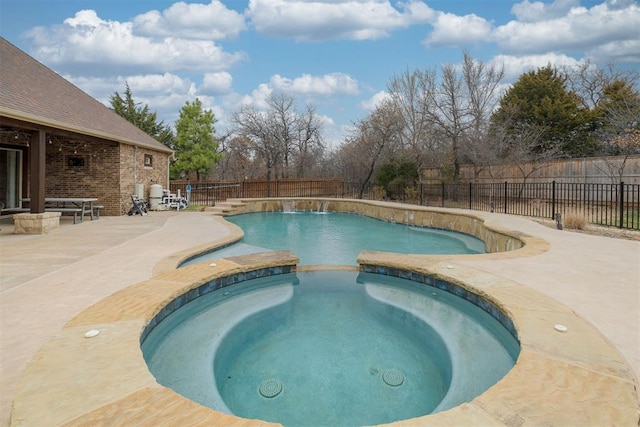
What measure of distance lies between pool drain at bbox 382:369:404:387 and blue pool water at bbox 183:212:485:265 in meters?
3.59

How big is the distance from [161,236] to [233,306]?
13.4ft

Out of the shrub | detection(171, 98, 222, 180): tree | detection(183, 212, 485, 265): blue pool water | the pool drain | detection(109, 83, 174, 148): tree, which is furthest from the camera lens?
detection(109, 83, 174, 148): tree

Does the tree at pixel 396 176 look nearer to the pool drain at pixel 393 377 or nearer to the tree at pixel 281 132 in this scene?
the tree at pixel 281 132

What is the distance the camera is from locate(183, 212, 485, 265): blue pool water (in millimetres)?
7324

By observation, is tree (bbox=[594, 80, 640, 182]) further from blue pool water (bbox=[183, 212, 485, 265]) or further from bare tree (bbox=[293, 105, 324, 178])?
bare tree (bbox=[293, 105, 324, 178])

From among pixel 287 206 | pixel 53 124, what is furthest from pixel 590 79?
pixel 53 124

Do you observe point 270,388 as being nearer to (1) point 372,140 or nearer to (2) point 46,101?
(2) point 46,101

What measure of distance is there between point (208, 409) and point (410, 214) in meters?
11.2

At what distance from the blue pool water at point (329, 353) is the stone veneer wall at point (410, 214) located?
12.2 ft

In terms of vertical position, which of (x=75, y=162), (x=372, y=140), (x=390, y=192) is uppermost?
(x=372, y=140)

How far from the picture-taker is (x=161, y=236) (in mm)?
7734

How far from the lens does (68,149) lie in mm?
11812

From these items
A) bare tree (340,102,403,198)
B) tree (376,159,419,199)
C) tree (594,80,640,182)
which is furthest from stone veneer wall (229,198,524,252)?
tree (594,80,640,182)

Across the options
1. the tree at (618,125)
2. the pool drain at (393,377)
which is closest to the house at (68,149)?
the pool drain at (393,377)
